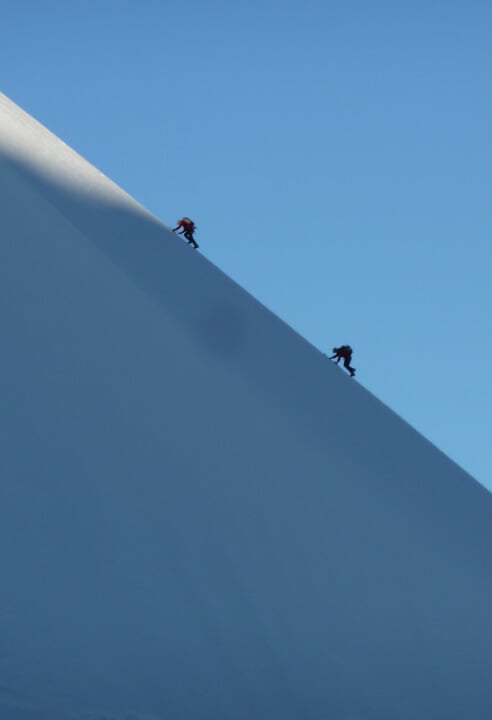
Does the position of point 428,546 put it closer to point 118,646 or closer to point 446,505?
point 446,505

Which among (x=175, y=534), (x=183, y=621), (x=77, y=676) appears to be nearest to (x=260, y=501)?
(x=175, y=534)

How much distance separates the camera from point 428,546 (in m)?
7.39

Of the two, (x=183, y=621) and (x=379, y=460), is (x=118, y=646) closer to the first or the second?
(x=183, y=621)

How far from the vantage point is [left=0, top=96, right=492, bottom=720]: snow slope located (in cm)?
593

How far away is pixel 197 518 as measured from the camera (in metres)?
6.79

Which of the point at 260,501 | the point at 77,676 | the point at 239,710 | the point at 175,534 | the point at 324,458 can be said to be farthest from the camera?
the point at 324,458

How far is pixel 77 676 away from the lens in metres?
5.62

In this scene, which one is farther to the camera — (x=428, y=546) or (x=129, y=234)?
(x=129, y=234)

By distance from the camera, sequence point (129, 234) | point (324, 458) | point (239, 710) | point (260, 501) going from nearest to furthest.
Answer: point (239, 710), point (260, 501), point (324, 458), point (129, 234)

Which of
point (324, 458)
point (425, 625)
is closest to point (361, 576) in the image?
point (425, 625)

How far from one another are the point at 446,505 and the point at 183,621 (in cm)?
234

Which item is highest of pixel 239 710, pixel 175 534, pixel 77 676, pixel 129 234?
pixel 129 234

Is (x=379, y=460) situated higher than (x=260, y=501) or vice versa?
(x=379, y=460)

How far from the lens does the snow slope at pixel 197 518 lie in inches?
233
